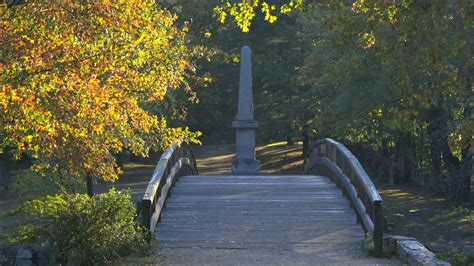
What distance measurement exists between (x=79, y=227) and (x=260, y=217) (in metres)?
5.35

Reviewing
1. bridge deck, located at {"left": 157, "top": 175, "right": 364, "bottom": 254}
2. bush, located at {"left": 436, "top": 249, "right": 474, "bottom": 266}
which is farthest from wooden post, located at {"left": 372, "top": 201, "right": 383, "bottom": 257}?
bush, located at {"left": 436, "top": 249, "right": 474, "bottom": 266}

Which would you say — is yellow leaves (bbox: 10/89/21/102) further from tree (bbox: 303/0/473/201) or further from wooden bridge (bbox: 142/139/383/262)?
tree (bbox: 303/0/473/201)

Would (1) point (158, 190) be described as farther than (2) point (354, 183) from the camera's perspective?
No

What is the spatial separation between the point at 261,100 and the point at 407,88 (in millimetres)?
34933

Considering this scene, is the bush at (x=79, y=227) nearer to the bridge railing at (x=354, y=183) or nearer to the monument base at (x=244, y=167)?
the bridge railing at (x=354, y=183)

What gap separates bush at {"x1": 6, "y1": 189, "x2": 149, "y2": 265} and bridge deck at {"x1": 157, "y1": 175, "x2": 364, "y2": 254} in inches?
78.8

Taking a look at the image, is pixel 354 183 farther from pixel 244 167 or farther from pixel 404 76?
pixel 244 167

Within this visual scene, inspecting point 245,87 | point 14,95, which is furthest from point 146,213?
point 245,87

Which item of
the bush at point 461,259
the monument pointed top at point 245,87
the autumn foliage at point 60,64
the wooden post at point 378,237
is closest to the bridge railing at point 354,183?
the wooden post at point 378,237

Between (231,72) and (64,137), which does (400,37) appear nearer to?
(64,137)

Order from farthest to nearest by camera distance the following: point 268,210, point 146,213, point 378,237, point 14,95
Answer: point 268,210 → point 146,213 → point 378,237 → point 14,95

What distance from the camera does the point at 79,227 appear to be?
11.6 m

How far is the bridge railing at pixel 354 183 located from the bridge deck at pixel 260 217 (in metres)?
0.32

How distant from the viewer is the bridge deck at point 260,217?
14.2m
